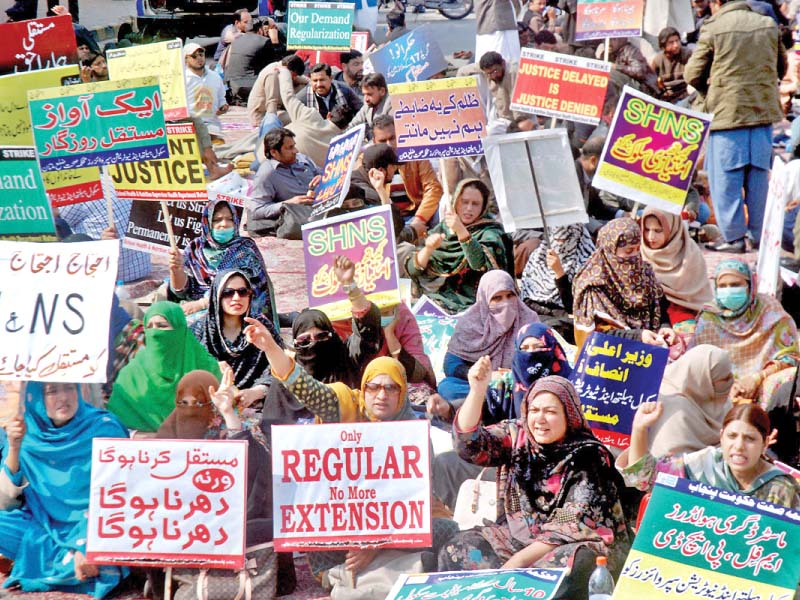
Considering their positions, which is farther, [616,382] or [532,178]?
[532,178]

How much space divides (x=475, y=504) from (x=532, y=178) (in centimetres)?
291

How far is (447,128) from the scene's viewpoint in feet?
29.9

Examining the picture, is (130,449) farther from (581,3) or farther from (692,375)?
(581,3)

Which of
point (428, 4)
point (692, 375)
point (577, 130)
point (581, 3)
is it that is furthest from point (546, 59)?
point (428, 4)

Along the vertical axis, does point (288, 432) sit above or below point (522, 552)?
above

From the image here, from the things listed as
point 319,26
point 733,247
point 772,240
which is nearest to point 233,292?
point 772,240

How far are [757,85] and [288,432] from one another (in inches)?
211

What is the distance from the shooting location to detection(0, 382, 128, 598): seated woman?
5289 mm

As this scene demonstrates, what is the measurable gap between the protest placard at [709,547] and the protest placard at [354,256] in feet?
7.82

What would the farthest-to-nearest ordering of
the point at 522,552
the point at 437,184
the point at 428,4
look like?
the point at 428,4
the point at 437,184
the point at 522,552

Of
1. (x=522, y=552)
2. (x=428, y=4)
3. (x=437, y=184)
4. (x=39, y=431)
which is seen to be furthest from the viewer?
(x=428, y=4)

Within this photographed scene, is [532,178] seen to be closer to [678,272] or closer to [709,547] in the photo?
[678,272]

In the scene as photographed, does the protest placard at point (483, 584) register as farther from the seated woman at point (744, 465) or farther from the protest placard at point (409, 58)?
the protest placard at point (409, 58)

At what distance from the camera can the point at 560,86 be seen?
962cm
